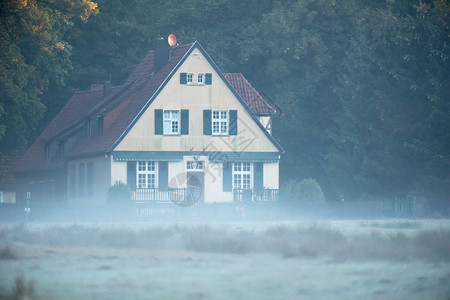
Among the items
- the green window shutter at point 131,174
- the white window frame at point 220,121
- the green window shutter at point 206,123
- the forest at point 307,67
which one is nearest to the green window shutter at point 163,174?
the green window shutter at point 131,174

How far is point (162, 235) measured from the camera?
34.0 metres

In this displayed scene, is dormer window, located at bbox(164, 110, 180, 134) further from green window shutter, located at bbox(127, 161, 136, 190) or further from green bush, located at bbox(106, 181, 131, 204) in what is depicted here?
green bush, located at bbox(106, 181, 131, 204)

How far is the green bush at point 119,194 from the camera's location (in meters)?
48.8

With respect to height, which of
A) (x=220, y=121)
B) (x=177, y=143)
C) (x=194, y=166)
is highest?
(x=220, y=121)

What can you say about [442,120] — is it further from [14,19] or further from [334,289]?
[334,289]

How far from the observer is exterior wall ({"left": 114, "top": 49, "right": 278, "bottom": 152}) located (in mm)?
54875

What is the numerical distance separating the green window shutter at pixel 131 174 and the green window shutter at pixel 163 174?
1337mm

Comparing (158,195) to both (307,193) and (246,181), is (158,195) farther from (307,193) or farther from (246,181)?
(307,193)

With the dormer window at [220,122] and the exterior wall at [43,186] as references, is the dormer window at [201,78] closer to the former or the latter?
the dormer window at [220,122]

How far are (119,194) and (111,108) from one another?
30.8ft

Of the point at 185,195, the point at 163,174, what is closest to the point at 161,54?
the point at 163,174

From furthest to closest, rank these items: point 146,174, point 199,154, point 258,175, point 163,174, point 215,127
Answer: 1. point 258,175
2. point 215,127
3. point 199,154
4. point 163,174
5. point 146,174

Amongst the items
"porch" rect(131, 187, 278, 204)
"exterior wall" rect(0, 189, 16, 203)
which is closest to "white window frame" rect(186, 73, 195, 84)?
"porch" rect(131, 187, 278, 204)

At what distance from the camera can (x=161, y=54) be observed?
58062 mm
